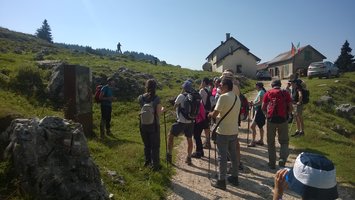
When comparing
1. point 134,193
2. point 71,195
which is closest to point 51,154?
point 71,195

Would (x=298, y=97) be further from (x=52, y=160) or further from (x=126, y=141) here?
(x=52, y=160)

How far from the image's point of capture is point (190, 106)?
30.2 ft

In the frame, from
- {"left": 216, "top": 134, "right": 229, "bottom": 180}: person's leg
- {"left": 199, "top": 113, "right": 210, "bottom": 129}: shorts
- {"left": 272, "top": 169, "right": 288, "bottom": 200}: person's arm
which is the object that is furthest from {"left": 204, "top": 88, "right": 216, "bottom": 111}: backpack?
{"left": 272, "top": 169, "right": 288, "bottom": 200}: person's arm

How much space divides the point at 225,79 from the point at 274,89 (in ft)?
7.74

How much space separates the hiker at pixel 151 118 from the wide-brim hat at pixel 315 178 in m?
5.57

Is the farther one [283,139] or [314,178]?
[283,139]

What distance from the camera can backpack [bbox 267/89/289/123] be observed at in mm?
9461

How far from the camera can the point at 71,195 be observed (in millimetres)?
5344

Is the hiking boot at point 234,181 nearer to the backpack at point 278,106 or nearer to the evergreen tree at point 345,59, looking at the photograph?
the backpack at point 278,106

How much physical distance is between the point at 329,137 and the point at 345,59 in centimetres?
6067

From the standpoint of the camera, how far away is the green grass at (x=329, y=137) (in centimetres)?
1070

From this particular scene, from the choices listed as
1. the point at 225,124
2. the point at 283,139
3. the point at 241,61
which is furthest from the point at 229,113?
the point at 241,61

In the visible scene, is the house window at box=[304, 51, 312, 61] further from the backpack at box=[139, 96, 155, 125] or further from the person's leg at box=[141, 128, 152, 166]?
the backpack at box=[139, 96, 155, 125]

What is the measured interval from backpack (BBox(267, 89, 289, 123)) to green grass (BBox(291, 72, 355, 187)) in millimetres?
2239
